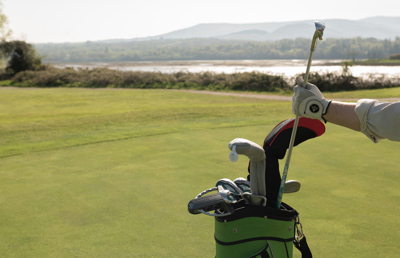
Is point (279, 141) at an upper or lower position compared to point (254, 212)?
upper

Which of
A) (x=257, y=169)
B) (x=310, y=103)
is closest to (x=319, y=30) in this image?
(x=310, y=103)

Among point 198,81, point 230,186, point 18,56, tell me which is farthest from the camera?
point 18,56

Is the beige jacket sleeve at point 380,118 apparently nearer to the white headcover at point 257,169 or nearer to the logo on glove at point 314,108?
the logo on glove at point 314,108

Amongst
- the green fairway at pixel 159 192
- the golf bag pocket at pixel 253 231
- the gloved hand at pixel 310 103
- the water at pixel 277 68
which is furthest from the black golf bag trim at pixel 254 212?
the water at pixel 277 68

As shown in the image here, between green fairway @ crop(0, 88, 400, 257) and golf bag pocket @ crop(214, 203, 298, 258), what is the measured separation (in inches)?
27.4

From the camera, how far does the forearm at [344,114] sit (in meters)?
1.71

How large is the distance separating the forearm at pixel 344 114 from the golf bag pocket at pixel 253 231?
0.54m

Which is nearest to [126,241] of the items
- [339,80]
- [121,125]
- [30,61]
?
[121,125]

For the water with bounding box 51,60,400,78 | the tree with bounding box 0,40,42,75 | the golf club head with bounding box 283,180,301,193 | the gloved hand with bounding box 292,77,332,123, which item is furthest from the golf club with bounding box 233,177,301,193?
the tree with bounding box 0,40,42,75

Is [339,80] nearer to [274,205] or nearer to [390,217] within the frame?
[390,217]

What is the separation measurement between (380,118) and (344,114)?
0.16m

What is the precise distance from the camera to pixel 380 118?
5.29 ft

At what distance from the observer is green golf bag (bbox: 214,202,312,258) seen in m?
1.92

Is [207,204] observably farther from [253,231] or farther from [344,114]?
[344,114]
